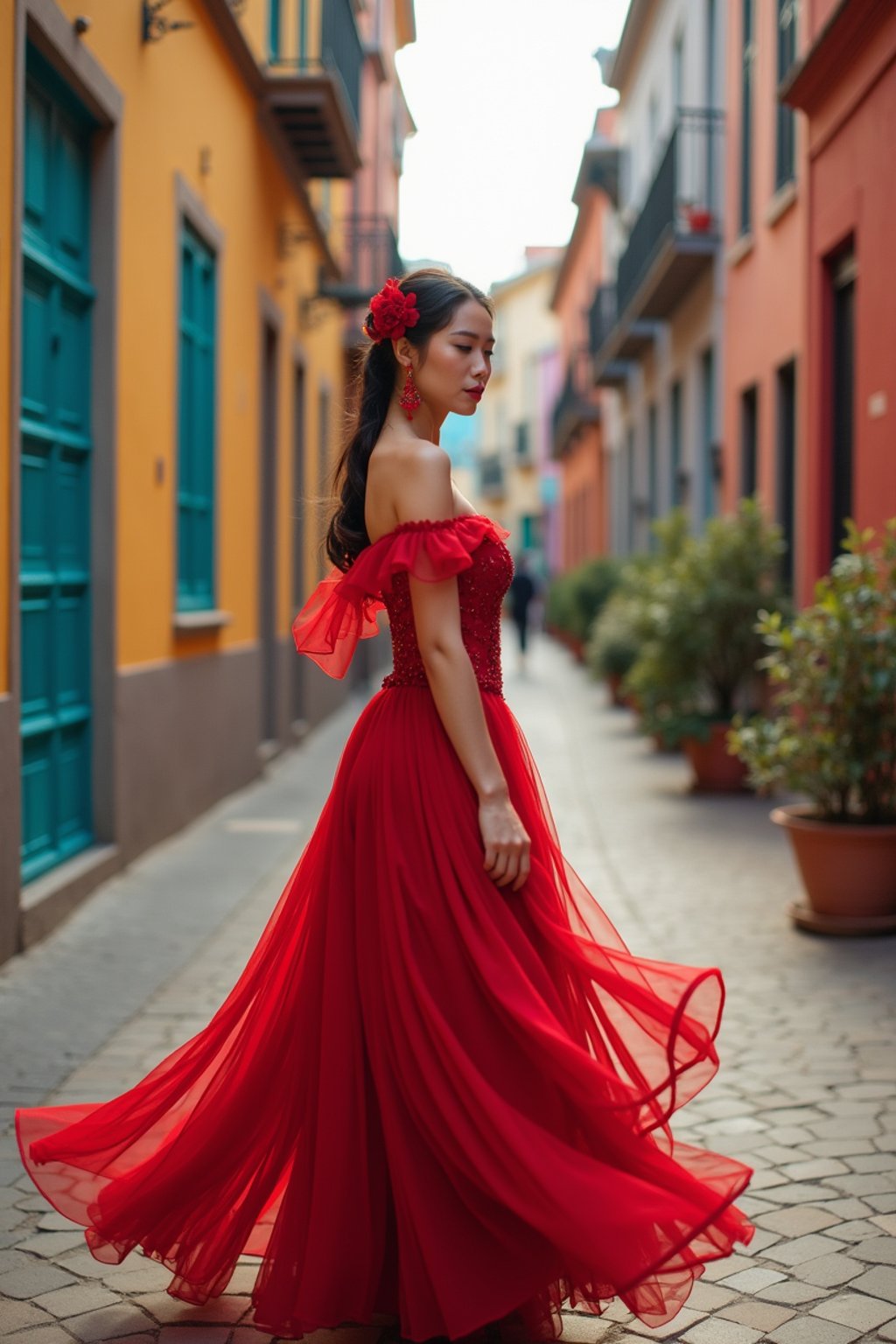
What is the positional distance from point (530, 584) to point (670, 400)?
576 cm

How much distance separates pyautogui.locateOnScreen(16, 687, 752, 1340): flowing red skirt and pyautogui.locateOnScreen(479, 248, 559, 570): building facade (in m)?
44.9

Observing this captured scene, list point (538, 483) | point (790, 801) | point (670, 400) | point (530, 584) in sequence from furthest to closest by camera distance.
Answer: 1. point (538, 483)
2. point (530, 584)
3. point (670, 400)
4. point (790, 801)

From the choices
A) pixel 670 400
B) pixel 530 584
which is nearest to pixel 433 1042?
pixel 670 400

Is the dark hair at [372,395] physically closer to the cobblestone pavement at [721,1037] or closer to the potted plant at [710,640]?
the cobblestone pavement at [721,1037]

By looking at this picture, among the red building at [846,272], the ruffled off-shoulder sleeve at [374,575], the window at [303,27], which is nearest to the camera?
the ruffled off-shoulder sleeve at [374,575]

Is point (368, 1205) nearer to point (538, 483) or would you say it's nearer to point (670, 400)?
point (670, 400)

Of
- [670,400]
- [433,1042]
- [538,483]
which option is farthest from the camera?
[538,483]

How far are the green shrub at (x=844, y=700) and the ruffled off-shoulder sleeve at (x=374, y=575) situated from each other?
349 centimetres

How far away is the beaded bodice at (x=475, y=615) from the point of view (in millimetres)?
2908

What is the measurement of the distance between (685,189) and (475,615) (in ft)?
48.9

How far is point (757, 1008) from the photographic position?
205 inches

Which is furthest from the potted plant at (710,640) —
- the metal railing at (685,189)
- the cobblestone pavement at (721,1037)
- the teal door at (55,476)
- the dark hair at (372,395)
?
the dark hair at (372,395)

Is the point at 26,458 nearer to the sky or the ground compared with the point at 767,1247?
nearer to the sky

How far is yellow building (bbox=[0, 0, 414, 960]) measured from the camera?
6.14 m
